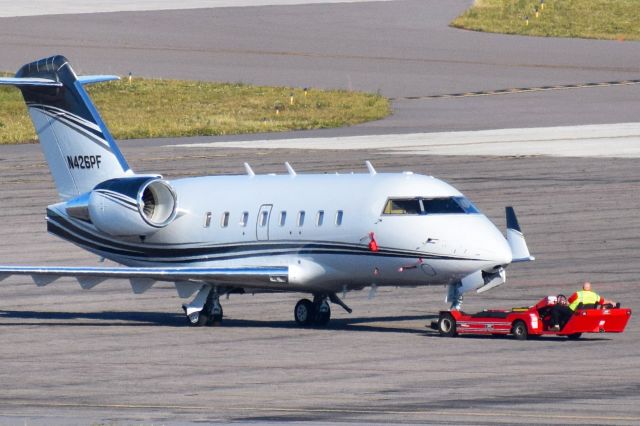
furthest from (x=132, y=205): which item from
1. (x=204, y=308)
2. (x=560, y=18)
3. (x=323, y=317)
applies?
(x=560, y=18)

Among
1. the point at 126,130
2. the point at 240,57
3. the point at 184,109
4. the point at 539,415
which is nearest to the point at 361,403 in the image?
the point at 539,415

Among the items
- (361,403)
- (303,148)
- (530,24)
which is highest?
(530,24)

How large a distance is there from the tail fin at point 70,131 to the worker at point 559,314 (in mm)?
12234

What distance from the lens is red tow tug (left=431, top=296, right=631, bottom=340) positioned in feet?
102

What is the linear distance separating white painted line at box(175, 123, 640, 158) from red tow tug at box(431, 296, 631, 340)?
30.7 metres

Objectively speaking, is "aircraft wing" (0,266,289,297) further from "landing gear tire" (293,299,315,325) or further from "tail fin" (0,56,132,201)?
"tail fin" (0,56,132,201)

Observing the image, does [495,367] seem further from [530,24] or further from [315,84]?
[530,24]

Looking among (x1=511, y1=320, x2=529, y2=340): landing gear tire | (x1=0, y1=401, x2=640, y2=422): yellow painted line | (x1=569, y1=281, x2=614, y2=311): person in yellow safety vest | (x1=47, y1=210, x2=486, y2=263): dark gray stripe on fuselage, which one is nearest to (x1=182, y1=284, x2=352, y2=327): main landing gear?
(x1=47, y1=210, x2=486, y2=263): dark gray stripe on fuselage

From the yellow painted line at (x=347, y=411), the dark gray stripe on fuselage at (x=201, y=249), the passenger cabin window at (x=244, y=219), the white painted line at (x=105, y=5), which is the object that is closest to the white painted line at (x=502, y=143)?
the dark gray stripe on fuselage at (x=201, y=249)

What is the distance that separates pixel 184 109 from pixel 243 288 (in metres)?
45.6

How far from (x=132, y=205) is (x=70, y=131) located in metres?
3.59

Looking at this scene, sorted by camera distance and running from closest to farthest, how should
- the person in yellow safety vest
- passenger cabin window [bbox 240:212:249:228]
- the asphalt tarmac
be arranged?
the asphalt tarmac
the person in yellow safety vest
passenger cabin window [bbox 240:212:249:228]

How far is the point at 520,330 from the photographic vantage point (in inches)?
1235

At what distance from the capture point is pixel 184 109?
80.0 metres
